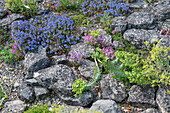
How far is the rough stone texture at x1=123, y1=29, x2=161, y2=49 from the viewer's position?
557 cm

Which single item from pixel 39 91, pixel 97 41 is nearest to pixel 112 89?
pixel 97 41

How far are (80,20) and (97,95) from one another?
3.13 m

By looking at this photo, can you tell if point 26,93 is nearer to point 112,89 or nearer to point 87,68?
point 87,68

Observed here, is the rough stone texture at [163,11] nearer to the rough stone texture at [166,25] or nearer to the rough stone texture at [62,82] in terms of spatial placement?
the rough stone texture at [166,25]

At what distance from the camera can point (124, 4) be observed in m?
7.02

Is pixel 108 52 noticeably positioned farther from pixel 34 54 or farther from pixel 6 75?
pixel 6 75

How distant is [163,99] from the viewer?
4301 mm

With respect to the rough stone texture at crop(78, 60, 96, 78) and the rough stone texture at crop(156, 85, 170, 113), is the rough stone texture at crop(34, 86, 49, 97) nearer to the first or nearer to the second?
the rough stone texture at crop(78, 60, 96, 78)

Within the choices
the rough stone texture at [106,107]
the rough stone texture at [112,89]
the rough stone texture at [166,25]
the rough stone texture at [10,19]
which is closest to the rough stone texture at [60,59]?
the rough stone texture at [112,89]

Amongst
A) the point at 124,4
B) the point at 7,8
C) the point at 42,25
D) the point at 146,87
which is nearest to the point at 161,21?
the point at 124,4

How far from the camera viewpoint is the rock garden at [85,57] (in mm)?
4535

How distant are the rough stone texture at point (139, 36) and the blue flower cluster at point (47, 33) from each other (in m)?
1.65

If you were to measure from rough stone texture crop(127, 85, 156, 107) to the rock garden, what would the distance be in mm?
23

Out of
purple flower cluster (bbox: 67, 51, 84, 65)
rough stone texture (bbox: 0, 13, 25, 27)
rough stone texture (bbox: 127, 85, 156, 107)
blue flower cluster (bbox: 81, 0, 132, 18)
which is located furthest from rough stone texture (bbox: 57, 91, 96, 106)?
rough stone texture (bbox: 0, 13, 25, 27)
